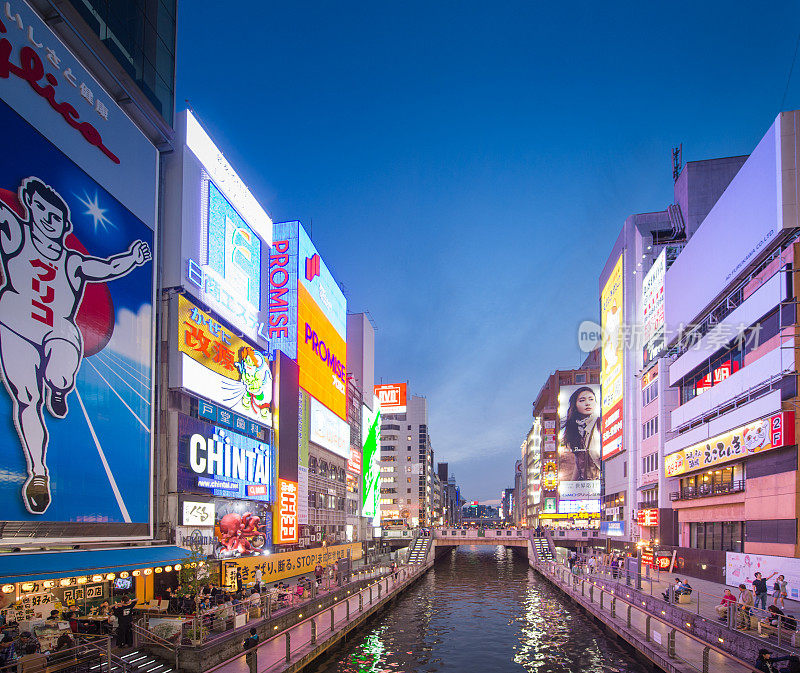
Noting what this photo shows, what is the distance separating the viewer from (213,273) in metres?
40.8

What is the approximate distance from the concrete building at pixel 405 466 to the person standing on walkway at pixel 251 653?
485ft

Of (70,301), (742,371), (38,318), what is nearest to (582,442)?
(742,371)

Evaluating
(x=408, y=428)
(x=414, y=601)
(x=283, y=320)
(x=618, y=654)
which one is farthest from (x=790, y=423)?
(x=408, y=428)

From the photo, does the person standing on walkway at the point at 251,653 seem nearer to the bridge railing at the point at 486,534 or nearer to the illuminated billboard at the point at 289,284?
the illuminated billboard at the point at 289,284

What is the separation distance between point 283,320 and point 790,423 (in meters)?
40.6

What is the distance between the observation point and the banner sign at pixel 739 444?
32.5 meters

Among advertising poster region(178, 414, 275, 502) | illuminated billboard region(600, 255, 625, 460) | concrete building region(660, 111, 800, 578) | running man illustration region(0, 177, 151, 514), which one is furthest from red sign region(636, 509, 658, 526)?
running man illustration region(0, 177, 151, 514)

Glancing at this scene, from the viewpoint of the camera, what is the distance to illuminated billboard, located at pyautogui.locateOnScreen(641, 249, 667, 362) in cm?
6594

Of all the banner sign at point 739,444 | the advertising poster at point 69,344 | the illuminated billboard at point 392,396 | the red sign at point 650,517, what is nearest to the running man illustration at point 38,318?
the advertising poster at point 69,344

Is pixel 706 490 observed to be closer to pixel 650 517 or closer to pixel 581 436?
pixel 650 517

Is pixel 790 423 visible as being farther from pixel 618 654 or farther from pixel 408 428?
pixel 408 428

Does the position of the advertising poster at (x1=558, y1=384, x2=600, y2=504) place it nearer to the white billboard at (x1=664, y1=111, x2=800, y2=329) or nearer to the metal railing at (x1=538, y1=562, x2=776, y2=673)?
the white billboard at (x1=664, y1=111, x2=800, y2=329)

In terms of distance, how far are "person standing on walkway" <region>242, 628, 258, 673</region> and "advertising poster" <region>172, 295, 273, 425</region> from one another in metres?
16.1

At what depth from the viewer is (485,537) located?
89.5 meters
